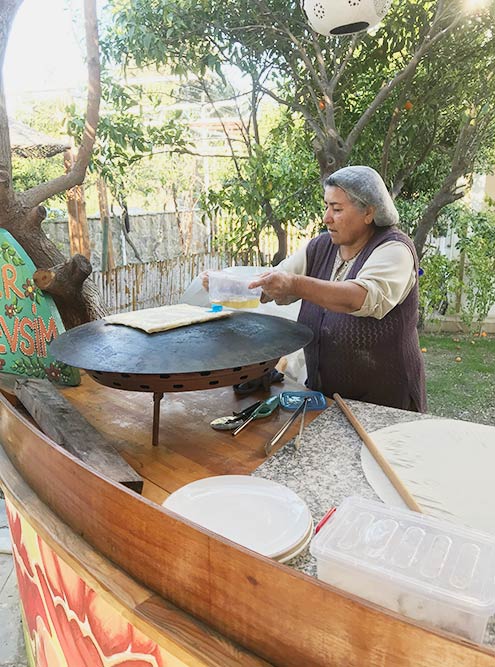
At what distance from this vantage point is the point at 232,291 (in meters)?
1.88

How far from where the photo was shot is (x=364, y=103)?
411 centimetres

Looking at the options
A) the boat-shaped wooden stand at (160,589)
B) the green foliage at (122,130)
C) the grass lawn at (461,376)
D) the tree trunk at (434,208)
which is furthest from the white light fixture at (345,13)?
the grass lawn at (461,376)

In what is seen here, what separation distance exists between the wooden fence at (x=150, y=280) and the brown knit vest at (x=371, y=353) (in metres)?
3.16

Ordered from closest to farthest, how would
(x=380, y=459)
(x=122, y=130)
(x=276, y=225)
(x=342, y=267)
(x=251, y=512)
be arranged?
1. (x=251, y=512)
2. (x=380, y=459)
3. (x=342, y=267)
4. (x=122, y=130)
5. (x=276, y=225)

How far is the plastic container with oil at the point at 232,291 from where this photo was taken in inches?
73.4

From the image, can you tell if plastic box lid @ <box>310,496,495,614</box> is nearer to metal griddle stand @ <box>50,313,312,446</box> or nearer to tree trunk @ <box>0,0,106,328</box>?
metal griddle stand @ <box>50,313,312,446</box>

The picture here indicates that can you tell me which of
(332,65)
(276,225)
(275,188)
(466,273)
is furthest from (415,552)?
(466,273)

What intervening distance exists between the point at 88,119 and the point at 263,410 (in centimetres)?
213

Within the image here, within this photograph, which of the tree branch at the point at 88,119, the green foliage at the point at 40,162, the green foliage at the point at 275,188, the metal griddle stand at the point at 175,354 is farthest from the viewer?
the green foliage at the point at 40,162

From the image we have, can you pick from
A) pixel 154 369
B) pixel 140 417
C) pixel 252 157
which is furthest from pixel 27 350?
pixel 252 157

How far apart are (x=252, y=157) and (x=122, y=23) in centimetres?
124

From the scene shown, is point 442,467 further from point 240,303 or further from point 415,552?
point 240,303

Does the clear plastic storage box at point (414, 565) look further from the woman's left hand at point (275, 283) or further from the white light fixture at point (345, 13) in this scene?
the white light fixture at point (345, 13)

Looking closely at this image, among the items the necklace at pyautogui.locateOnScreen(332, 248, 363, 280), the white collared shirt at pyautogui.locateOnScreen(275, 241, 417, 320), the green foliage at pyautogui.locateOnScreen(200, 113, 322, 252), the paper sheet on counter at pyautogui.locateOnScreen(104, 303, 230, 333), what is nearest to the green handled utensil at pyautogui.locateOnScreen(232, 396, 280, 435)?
the paper sheet on counter at pyautogui.locateOnScreen(104, 303, 230, 333)
